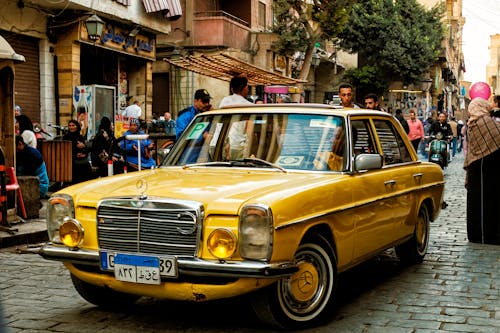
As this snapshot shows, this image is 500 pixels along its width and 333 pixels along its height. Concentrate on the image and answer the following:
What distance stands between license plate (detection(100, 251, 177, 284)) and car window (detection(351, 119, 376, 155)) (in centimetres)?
219

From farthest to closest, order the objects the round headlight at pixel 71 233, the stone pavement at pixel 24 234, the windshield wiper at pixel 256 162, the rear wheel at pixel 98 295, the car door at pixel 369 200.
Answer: the stone pavement at pixel 24 234, the car door at pixel 369 200, the windshield wiper at pixel 256 162, the rear wheel at pixel 98 295, the round headlight at pixel 71 233

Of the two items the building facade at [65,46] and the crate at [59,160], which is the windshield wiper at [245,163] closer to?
the crate at [59,160]

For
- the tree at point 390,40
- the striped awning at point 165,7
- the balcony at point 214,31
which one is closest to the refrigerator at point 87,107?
the striped awning at point 165,7

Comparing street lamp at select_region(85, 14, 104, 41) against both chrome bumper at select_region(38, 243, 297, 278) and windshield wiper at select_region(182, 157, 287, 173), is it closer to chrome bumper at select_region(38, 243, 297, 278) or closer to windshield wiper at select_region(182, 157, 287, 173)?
windshield wiper at select_region(182, 157, 287, 173)

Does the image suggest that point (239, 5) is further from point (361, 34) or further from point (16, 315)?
point (16, 315)

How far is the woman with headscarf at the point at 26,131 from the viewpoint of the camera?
41.3 feet

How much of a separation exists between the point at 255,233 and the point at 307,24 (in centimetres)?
2321

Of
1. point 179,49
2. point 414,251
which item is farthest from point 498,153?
point 179,49

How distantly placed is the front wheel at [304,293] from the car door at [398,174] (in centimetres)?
142

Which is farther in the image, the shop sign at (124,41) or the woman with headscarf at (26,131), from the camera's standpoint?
the shop sign at (124,41)

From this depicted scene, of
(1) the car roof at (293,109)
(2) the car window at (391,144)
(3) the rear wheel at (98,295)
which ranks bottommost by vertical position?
(3) the rear wheel at (98,295)

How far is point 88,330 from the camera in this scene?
4.98 m

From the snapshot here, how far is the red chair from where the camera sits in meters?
9.53

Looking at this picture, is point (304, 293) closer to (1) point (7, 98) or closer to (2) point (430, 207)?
(2) point (430, 207)
